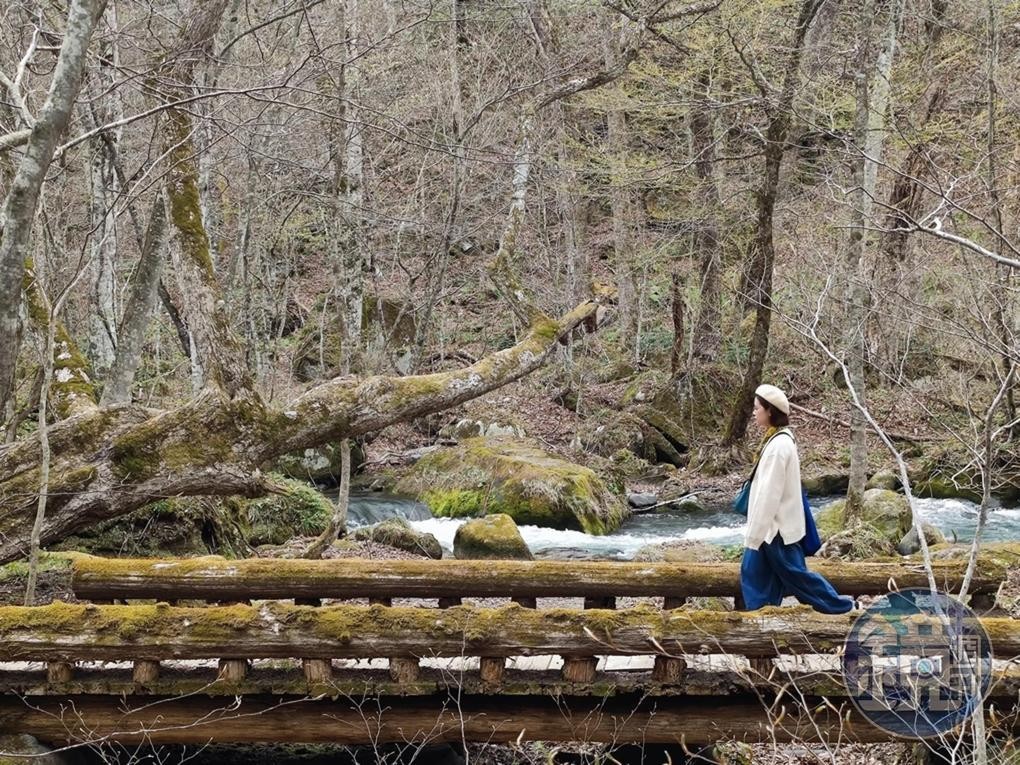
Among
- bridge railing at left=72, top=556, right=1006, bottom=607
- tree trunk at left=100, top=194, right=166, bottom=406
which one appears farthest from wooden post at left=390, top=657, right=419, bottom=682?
tree trunk at left=100, top=194, right=166, bottom=406

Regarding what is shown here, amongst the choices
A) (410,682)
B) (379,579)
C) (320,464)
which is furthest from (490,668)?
(320,464)

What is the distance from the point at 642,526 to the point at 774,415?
373 inches

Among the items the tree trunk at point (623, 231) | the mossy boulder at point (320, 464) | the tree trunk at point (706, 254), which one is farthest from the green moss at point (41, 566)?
the tree trunk at point (706, 254)

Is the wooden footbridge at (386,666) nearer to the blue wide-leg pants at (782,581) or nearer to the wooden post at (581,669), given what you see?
the wooden post at (581,669)

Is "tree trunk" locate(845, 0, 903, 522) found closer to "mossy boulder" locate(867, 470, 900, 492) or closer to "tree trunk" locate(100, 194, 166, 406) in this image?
"mossy boulder" locate(867, 470, 900, 492)

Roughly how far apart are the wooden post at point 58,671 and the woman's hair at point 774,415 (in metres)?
4.81

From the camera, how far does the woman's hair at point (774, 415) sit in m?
5.69

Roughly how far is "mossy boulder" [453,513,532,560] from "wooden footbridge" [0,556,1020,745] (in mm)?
5190

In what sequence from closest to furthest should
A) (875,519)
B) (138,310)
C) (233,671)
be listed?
1. (233,671)
2. (138,310)
3. (875,519)

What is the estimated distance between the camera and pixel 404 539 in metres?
11.6

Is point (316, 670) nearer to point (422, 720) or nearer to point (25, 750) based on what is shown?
point (422, 720)

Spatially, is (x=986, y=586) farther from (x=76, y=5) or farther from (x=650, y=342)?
(x=650, y=342)

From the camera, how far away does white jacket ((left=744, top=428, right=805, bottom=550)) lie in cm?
559

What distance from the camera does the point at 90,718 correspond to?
5.54 metres
